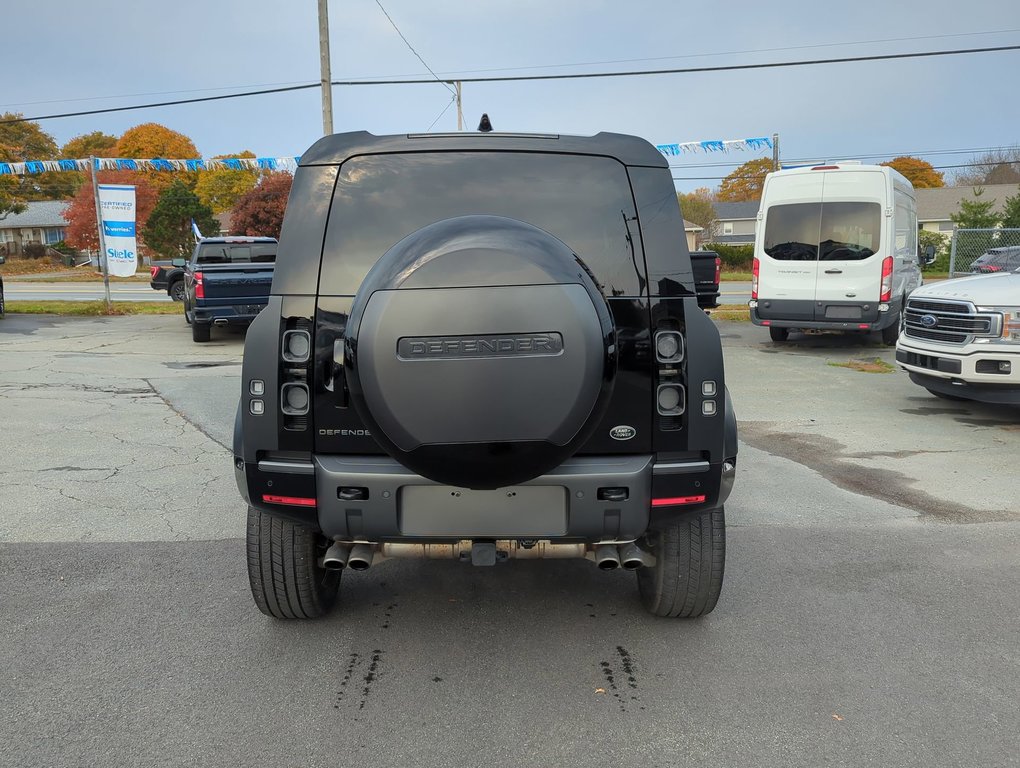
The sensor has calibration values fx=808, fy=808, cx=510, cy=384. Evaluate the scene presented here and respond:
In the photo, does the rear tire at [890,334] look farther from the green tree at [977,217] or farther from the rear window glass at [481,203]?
A: the green tree at [977,217]

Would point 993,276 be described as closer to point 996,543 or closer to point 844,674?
point 996,543

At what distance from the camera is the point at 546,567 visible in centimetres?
428

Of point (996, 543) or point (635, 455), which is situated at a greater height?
point (635, 455)

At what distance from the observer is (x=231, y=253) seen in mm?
15156

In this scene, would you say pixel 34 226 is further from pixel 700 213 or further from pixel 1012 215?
pixel 1012 215

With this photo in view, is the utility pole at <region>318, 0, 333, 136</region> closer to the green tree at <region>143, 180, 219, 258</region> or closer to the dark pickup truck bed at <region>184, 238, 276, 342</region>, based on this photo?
the dark pickup truck bed at <region>184, 238, 276, 342</region>

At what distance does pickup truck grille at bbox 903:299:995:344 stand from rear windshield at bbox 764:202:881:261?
4.41 m

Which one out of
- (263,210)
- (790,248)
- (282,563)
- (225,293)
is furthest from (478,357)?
(263,210)

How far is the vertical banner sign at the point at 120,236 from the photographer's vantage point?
18328 millimetres

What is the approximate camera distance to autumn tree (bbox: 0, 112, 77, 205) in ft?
207

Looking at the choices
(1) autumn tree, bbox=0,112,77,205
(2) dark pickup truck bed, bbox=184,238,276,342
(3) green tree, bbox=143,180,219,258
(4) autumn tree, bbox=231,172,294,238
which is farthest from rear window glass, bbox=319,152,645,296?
(1) autumn tree, bbox=0,112,77,205

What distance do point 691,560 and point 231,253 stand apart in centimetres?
1359

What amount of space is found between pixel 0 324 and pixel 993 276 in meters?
17.9

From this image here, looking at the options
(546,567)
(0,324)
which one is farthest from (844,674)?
(0,324)
